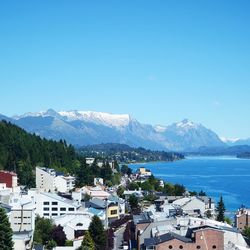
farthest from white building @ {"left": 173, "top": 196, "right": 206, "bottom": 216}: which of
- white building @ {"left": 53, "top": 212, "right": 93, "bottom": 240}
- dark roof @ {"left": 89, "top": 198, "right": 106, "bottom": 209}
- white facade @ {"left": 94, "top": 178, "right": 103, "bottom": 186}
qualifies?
white facade @ {"left": 94, "top": 178, "right": 103, "bottom": 186}

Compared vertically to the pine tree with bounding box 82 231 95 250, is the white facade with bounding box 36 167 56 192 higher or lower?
higher

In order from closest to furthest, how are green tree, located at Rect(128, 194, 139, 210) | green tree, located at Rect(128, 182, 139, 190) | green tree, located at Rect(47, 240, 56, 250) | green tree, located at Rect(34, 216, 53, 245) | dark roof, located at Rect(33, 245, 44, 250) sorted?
dark roof, located at Rect(33, 245, 44, 250) < green tree, located at Rect(47, 240, 56, 250) < green tree, located at Rect(34, 216, 53, 245) < green tree, located at Rect(128, 194, 139, 210) < green tree, located at Rect(128, 182, 139, 190)

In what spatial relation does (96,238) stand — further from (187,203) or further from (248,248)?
(187,203)

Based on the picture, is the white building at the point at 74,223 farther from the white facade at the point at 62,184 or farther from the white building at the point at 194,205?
the white facade at the point at 62,184

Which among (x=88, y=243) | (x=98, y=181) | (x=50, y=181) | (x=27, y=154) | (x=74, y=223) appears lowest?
(x=88, y=243)

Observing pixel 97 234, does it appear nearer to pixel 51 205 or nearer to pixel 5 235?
pixel 5 235

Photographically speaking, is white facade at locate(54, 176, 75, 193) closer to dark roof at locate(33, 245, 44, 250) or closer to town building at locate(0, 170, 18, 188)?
town building at locate(0, 170, 18, 188)

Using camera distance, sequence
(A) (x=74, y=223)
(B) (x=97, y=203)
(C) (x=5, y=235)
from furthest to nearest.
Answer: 1. (B) (x=97, y=203)
2. (A) (x=74, y=223)
3. (C) (x=5, y=235)

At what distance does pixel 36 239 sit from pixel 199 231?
7630 mm

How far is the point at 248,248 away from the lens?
19.6 metres

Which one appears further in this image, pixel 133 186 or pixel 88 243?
pixel 133 186

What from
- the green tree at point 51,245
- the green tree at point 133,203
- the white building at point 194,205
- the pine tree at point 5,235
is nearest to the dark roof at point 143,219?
the green tree at point 51,245

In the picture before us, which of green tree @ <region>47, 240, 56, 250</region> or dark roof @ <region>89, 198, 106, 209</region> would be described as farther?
dark roof @ <region>89, 198, 106, 209</region>

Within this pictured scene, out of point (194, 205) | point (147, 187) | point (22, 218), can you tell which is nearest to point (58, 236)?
point (22, 218)
